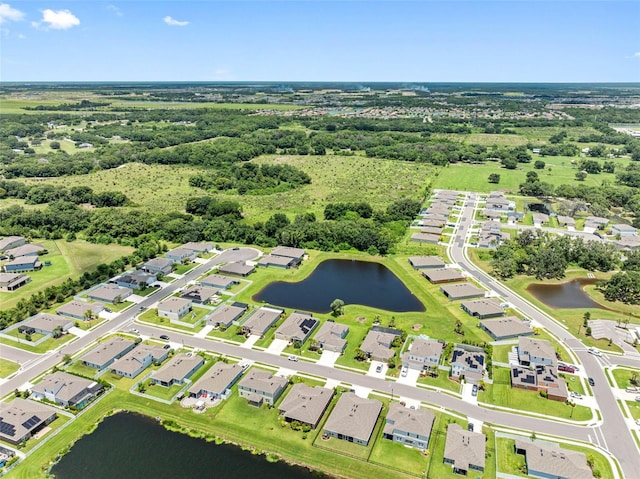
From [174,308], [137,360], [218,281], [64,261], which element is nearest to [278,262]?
[218,281]

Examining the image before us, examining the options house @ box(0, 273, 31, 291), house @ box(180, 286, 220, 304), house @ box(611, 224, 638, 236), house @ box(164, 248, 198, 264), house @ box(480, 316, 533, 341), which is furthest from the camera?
house @ box(611, 224, 638, 236)

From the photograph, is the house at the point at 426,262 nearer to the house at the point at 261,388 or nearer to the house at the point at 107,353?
the house at the point at 261,388

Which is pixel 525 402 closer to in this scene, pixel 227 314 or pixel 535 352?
pixel 535 352

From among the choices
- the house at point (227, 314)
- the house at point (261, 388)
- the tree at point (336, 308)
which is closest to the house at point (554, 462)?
the house at point (261, 388)

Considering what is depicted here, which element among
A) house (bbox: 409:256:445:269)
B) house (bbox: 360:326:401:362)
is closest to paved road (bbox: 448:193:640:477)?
house (bbox: 409:256:445:269)

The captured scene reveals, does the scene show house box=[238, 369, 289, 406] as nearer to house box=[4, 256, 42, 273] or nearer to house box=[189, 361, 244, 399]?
house box=[189, 361, 244, 399]

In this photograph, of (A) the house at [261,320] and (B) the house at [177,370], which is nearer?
(B) the house at [177,370]
